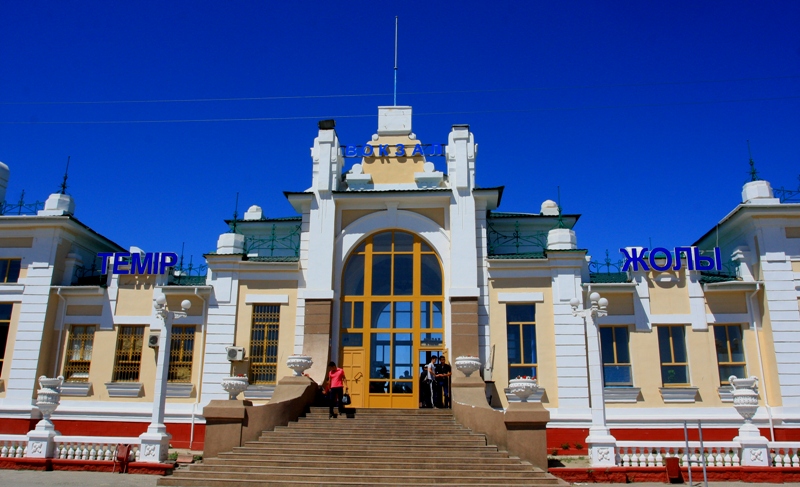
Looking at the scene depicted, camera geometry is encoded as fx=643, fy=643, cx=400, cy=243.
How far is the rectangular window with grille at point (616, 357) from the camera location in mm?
20359


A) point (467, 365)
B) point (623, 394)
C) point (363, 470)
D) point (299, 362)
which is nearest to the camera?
point (363, 470)

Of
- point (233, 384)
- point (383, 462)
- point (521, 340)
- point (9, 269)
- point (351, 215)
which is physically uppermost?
point (351, 215)

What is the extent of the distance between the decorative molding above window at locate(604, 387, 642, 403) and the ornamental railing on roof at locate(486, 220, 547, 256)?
535cm

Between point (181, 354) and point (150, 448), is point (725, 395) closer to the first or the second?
point (150, 448)

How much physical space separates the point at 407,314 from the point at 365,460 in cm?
714

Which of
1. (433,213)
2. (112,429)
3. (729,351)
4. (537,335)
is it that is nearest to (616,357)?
(537,335)

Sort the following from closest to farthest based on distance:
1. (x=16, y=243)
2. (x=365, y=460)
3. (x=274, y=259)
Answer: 1. (x=365, y=460)
2. (x=274, y=259)
3. (x=16, y=243)

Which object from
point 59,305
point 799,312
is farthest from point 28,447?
point 799,312

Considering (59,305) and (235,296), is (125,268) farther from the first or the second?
(235,296)

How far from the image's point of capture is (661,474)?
46.5 feet

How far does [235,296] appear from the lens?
70.8ft

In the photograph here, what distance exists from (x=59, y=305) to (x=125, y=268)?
268 cm

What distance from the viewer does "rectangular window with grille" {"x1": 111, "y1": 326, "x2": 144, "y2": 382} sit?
21797 millimetres

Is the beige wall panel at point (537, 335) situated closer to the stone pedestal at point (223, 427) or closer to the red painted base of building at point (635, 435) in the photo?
the red painted base of building at point (635, 435)
